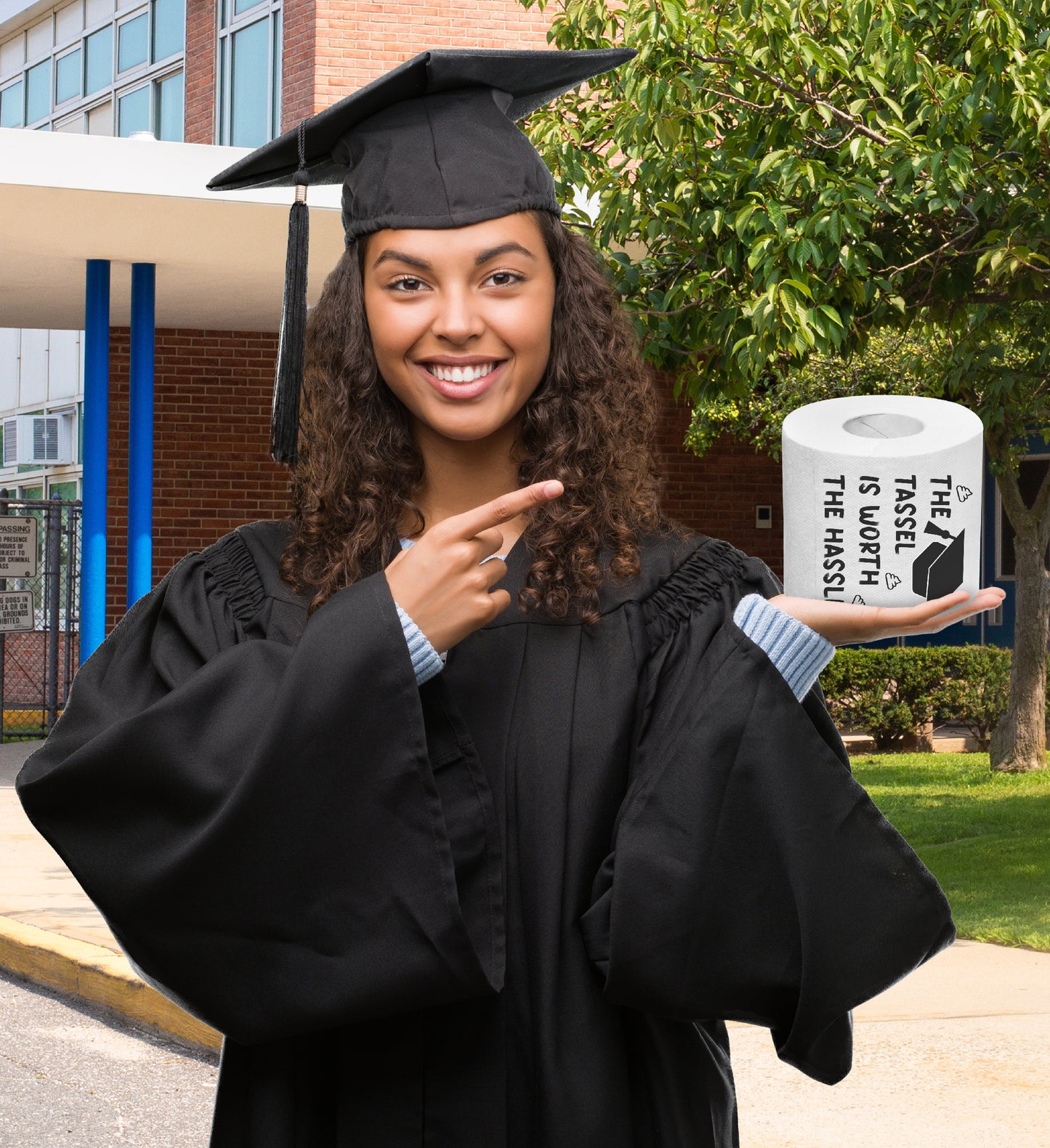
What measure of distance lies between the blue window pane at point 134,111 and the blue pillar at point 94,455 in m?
6.12

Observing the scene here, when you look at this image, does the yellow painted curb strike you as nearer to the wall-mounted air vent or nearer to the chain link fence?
the chain link fence

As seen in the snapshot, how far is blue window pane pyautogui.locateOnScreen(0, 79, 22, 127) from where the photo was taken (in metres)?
20.3

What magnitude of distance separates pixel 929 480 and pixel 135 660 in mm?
896

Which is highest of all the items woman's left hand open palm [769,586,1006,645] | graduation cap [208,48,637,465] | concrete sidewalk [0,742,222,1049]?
graduation cap [208,48,637,465]

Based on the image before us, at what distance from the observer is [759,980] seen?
165 cm

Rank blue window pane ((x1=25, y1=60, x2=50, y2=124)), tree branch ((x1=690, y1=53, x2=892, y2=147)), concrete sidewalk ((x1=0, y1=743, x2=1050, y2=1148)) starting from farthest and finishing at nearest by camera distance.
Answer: blue window pane ((x1=25, y1=60, x2=50, y2=124)) → tree branch ((x1=690, y1=53, x2=892, y2=147)) → concrete sidewalk ((x1=0, y1=743, x2=1050, y2=1148))

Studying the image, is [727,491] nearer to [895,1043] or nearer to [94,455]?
[94,455]

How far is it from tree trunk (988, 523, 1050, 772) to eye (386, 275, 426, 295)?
11.5 m

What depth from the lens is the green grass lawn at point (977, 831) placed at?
7363 millimetres

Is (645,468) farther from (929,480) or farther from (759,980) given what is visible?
(759,980)

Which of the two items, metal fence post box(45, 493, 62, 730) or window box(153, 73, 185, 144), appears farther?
window box(153, 73, 185, 144)

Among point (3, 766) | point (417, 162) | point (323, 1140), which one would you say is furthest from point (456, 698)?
point (3, 766)

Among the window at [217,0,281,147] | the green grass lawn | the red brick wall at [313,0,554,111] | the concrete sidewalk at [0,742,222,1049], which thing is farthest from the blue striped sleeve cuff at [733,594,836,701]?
the window at [217,0,281,147]

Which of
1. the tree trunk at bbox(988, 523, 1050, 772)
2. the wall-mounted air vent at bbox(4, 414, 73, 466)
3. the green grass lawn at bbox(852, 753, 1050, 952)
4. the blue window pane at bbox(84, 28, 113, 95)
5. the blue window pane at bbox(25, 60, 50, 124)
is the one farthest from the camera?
the blue window pane at bbox(25, 60, 50, 124)
